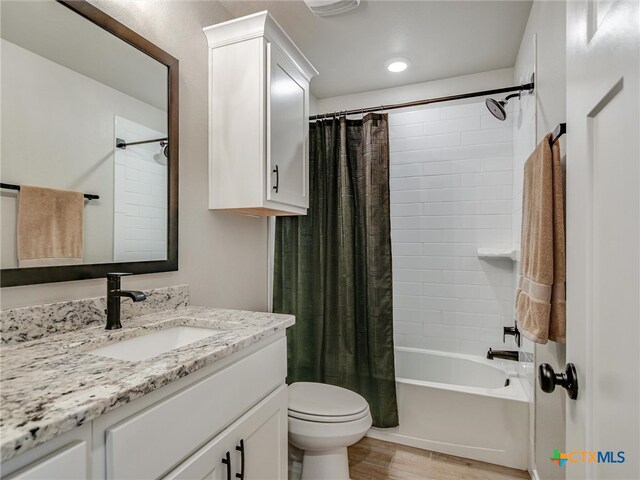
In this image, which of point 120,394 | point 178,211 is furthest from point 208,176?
point 120,394

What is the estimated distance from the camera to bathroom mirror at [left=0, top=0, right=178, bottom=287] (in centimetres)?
99

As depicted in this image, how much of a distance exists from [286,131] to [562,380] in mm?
1542

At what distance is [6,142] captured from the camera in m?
0.97

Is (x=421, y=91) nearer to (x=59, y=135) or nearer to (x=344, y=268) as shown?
(x=344, y=268)

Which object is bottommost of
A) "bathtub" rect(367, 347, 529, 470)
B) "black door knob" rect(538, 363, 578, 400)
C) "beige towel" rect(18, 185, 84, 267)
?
"bathtub" rect(367, 347, 529, 470)

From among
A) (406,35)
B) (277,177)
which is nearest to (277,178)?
(277,177)

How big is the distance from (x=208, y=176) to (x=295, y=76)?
2.43ft

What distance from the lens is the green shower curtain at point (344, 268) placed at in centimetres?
217

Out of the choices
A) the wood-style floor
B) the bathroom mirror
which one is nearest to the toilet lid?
the wood-style floor

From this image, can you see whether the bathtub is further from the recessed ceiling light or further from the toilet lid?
the recessed ceiling light

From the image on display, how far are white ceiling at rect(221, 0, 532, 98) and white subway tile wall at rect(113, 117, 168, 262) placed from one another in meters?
1.03

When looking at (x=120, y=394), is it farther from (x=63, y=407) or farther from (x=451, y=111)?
(x=451, y=111)

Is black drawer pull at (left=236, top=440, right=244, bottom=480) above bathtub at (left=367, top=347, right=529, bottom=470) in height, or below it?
above

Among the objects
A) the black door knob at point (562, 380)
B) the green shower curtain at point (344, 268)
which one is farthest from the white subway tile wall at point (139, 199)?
the black door knob at point (562, 380)
